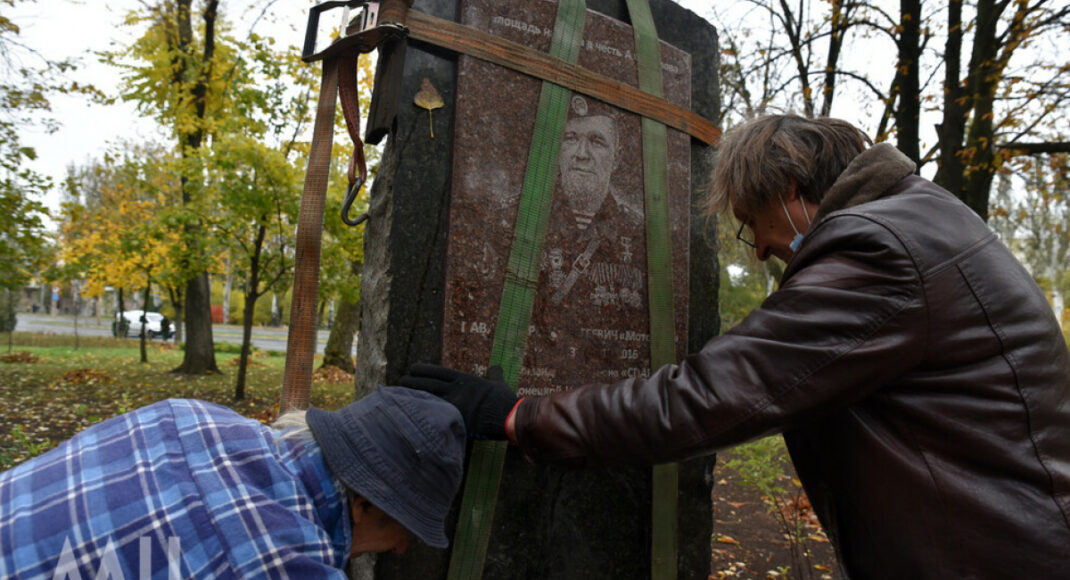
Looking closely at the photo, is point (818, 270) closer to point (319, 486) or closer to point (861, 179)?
point (861, 179)

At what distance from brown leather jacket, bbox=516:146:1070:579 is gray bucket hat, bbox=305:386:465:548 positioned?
43cm

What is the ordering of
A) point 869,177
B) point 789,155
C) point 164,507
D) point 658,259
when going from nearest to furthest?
point 164,507 → point 869,177 → point 789,155 → point 658,259

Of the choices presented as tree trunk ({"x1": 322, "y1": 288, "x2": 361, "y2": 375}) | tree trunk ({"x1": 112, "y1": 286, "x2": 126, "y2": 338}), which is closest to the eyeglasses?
tree trunk ({"x1": 322, "y1": 288, "x2": 361, "y2": 375})

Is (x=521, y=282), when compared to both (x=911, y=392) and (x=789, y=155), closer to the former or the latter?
(x=789, y=155)

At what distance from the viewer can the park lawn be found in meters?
6.69

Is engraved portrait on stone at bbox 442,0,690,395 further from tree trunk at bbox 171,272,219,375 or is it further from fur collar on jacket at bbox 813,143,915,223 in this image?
tree trunk at bbox 171,272,219,375

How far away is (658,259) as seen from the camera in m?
2.46

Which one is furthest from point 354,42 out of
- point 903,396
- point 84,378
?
point 84,378

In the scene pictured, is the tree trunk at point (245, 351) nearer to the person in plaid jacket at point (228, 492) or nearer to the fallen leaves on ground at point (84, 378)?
the fallen leaves on ground at point (84, 378)

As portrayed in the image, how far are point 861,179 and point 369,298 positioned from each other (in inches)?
58.6

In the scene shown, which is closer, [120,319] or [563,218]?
[563,218]

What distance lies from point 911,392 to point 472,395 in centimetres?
103

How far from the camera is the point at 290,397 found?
199 cm

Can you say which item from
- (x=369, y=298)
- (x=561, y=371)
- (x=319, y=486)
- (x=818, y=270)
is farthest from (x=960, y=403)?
(x=369, y=298)
